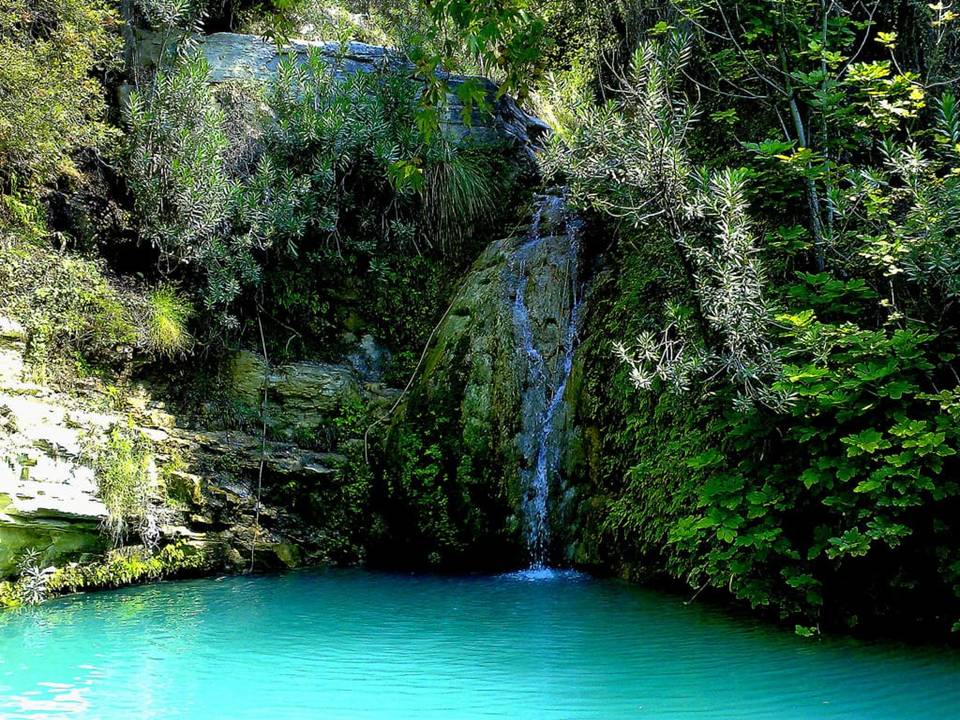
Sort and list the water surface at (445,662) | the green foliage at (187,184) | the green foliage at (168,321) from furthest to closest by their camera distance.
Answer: the green foliage at (187,184) → the green foliage at (168,321) → the water surface at (445,662)

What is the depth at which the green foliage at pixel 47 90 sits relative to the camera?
7.83 meters

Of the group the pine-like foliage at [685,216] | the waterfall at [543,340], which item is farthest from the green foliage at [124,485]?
the pine-like foliage at [685,216]

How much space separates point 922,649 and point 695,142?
4.84m

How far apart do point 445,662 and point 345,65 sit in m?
8.51

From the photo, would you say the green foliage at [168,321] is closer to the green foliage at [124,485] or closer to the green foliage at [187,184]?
the green foliage at [187,184]

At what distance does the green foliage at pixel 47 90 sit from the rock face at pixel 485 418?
4.30m

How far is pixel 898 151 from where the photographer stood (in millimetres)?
5543

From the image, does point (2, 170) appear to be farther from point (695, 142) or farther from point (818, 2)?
point (818, 2)

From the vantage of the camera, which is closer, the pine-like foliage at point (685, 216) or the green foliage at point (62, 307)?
the pine-like foliage at point (685, 216)

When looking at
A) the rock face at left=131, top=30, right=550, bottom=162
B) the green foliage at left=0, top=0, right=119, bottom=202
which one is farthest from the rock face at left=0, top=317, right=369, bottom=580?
the rock face at left=131, top=30, right=550, bottom=162

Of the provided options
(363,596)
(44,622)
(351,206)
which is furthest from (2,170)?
(363,596)

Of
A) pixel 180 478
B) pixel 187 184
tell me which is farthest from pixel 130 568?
pixel 187 184

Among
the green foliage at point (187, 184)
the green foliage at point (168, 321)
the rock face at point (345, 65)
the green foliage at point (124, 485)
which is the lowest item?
the green foliage at point (124, 485)

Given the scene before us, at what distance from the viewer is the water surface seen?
4227 millimetres
